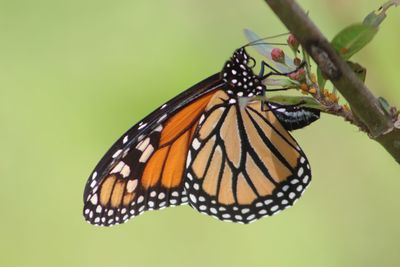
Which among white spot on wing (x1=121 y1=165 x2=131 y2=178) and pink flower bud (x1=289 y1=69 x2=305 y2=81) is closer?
pink flower bud (x1=289 y1=69 x2=305 y2=81)

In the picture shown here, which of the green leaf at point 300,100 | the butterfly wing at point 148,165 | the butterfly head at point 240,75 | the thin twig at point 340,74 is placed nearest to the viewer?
the thin twig at point 340,74

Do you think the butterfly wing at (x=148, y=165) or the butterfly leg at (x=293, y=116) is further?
the butterfly wing at (x=148, y=165)

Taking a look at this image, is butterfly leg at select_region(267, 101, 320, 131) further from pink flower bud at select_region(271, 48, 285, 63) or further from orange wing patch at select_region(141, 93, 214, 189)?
pink flower bud at select_region(271, 48, 285, 63)

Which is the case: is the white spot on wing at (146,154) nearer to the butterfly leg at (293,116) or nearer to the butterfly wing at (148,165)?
the butterfly wing at (148,165)

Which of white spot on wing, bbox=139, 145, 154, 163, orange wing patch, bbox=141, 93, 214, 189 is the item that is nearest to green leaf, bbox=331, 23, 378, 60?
orange wing patch, bbox=141, 93, 214, 189

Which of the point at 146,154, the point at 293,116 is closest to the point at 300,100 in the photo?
the point at 293,116

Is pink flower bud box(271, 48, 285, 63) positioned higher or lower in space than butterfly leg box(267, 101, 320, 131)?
higher

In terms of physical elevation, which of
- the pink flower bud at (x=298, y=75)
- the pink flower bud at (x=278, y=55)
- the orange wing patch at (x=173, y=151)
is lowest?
the pink flower bud at (x=298, y=75)

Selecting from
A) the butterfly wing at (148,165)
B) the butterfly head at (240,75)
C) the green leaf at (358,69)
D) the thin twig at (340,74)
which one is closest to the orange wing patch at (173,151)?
the butterfly wing at (148,165)
